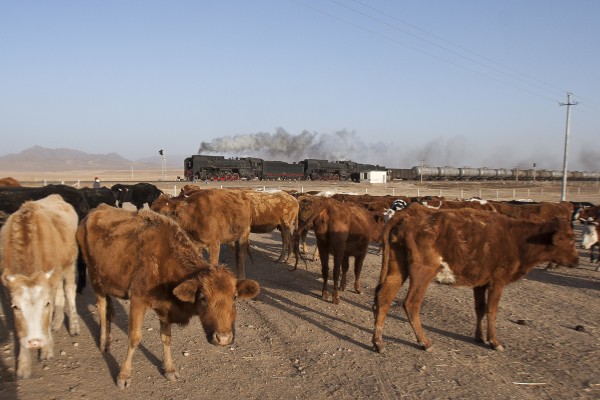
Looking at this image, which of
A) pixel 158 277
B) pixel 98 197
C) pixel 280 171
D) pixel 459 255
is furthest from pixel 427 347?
pixel 280 171

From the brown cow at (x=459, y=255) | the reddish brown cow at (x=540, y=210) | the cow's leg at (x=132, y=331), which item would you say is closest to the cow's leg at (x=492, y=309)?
the brown cow at (x=459, y=255)

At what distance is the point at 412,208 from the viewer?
7277mm

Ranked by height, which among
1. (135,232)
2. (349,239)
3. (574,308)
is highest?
(135,232)

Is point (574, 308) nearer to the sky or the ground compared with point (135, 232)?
nearer to the ground

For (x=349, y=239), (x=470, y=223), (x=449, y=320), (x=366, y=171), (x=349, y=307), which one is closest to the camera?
(x=470, y=223)

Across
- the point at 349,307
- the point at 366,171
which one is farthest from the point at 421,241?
the point at 366,171

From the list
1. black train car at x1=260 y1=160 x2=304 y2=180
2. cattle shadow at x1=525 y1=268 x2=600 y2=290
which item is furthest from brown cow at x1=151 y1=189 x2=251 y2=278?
black train car at x1=260 y1=160 x2=304 y2=180

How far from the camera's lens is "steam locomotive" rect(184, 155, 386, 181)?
196ft

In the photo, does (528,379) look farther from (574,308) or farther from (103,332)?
(103,332)

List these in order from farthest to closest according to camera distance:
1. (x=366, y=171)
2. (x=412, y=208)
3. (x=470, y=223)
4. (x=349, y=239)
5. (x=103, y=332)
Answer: (x=366, y=171)
(x=349, y=239)
(x=412, y=208)
(x=470, y=223)
(x=103, y=332)

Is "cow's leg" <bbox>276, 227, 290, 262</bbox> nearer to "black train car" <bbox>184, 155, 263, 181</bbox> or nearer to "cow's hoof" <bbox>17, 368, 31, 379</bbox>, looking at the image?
"cow's hoof" <bbox>17, 368, 31, 379</bbox>

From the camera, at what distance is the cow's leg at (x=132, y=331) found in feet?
17.0

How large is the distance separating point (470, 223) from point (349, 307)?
295 cm

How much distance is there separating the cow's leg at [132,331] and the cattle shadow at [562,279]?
987 cm
